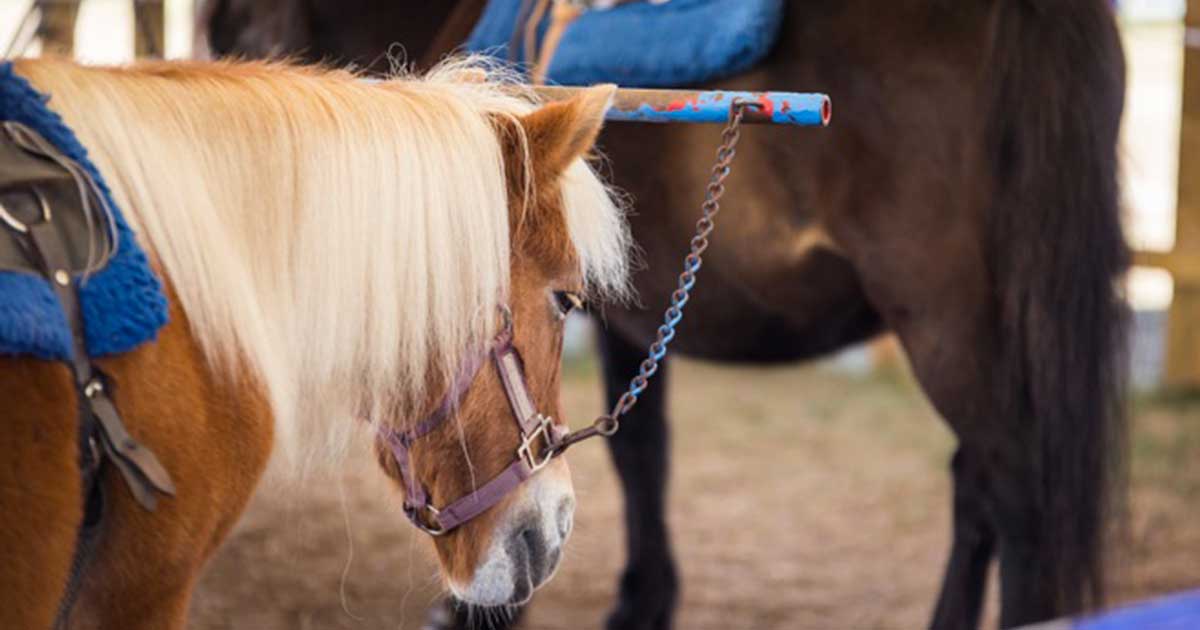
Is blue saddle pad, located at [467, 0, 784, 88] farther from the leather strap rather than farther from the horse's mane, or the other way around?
the leather strap

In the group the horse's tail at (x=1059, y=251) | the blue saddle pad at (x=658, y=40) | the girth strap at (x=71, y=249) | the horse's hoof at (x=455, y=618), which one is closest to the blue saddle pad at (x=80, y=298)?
the girth strap at (x=71, y=249)

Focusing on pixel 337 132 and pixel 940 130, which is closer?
pixel 337 132

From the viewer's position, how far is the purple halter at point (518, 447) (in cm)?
153

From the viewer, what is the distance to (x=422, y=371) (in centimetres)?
148

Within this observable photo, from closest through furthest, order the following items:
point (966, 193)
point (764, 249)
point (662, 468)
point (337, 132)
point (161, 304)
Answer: point (161, 304) < point (337, 132) < point (966, 193) < point (764, 249) < point (662, 468)

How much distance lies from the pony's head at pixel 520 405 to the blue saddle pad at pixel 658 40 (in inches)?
33.3

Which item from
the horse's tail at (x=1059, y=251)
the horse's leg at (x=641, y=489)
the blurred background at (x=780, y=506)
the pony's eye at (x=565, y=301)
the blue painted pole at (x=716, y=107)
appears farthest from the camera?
the blurred background at (x=780, y=506)

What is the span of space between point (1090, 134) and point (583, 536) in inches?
94.5

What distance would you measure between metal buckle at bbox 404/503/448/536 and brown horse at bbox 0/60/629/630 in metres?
0.02

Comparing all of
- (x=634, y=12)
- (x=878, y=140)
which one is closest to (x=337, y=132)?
(x=878, y=140)

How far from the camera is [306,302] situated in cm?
140

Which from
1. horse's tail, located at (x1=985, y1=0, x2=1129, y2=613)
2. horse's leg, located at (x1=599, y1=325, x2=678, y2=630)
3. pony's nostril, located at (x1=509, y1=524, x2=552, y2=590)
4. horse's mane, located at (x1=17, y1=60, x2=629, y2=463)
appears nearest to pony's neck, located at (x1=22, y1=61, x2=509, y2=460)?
horse's mane, located at (x1=17, y1=60, x2=629, y2=463)

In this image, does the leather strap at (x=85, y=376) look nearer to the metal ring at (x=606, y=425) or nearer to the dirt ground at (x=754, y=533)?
the metal ring at (x=606, y=425)

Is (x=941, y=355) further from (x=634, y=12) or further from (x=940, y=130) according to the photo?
(x=634, y=12)
